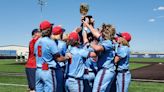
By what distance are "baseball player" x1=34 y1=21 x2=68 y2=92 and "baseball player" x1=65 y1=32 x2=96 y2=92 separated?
9.5 inches

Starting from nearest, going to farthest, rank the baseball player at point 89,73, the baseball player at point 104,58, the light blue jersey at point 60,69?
the baseball player at point 104,58 → the light blue jersey at point 60,69 → the baseball player at point 89,73

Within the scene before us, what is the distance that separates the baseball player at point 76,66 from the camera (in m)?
8.02

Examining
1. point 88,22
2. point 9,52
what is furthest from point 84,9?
Result: point 9,52

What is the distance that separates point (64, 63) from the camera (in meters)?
8.70

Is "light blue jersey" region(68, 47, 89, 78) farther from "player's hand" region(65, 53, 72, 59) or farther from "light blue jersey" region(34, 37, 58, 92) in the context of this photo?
"light blue jersey" region(34, 37, 58, 92)

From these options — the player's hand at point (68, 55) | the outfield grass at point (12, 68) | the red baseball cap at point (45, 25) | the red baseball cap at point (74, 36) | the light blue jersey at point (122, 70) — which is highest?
the red baseball cap at point (45, 25)

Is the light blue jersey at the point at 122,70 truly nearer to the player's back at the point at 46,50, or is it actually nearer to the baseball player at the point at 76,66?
the baseball player at the point at 76,66

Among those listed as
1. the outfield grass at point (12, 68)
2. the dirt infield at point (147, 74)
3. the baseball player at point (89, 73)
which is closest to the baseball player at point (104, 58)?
the baseball player at point (89, 73)

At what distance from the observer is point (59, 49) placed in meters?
8.58

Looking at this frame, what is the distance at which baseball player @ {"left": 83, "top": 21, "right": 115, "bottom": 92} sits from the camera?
783 centimetres

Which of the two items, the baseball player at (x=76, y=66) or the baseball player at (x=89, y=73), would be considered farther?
the baseball player at (x=89, y=73)

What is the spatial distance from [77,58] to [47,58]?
28.4 inches

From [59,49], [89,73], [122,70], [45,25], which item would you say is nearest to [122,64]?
[122,70]

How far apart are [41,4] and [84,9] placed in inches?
2306
